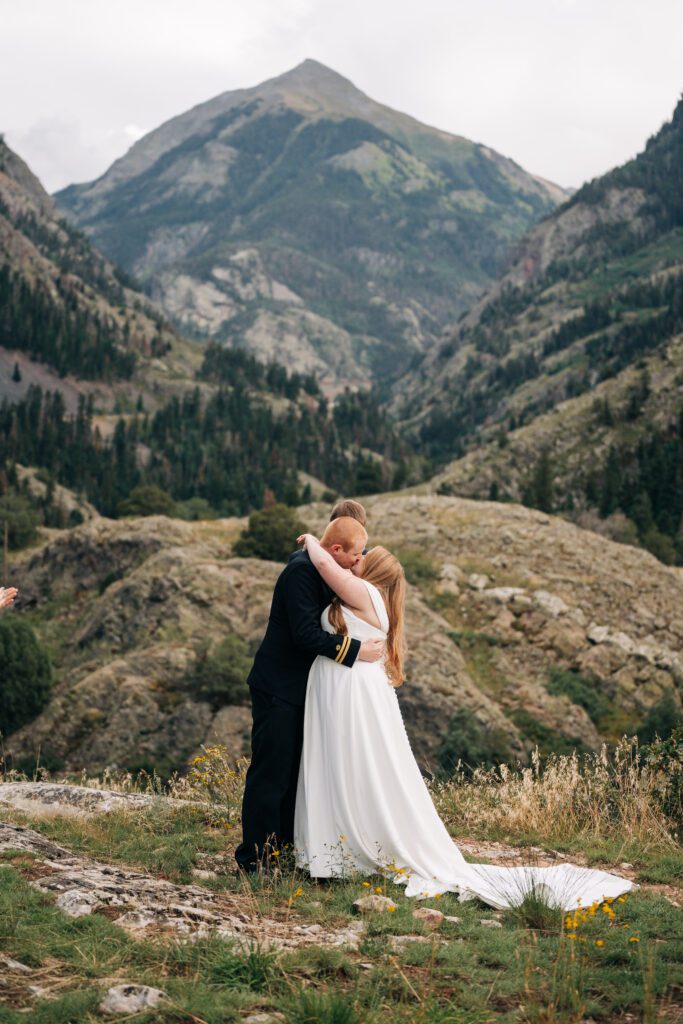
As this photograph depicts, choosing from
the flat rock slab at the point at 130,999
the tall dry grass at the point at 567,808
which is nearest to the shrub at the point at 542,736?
the tall dry grass at the point at 567,808

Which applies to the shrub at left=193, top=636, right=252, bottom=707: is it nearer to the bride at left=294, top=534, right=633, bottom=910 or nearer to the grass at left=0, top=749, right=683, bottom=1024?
the grass at left=0, top=749, right=683, bottom=1024

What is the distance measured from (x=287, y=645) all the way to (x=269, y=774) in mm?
1089

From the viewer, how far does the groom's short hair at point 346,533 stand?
303 inches

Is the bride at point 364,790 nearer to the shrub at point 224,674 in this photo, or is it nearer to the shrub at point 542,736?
the shrub at point 224,674

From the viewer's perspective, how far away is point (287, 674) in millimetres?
7836

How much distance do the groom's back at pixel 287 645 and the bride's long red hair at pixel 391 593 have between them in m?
0.43

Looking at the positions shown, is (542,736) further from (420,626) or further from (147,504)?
(147,504)

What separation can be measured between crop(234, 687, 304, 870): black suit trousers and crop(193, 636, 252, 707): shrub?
1688cm

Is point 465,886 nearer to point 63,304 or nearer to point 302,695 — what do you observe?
point 302,695

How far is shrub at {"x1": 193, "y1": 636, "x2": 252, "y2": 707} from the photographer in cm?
2484

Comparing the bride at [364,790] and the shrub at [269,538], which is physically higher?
the shrub at [269,538]

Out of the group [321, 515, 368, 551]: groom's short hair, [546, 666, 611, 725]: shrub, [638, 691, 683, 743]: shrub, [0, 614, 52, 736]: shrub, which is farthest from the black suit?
[546, 666, 611, 725]: shrub

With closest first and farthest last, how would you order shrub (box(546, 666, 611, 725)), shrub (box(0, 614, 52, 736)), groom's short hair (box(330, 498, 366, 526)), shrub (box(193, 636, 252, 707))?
groom's short hair (box(330, 498, 366, 526))
shrub (box(193, 636, 252, 707))
shrub (box(0, 614, 52, 736))
shrub (box(546, 666, 611, 725))

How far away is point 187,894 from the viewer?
22.6ft
